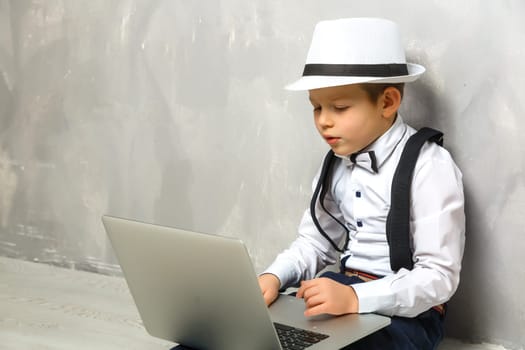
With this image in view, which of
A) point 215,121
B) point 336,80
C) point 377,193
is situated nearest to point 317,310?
point 377,193

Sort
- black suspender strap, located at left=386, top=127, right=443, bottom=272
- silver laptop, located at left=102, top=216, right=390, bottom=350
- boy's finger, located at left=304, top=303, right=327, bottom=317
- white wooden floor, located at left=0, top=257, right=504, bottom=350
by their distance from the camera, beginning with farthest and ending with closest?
white wooden floor, located at left=0, top=257, right=504, bottom=350
black suspender strap, located at left=386, top=127, right=443, bottom=272
boy's finger, located at left=304, top=303, right=327, bottom=317
silver laptop, located at left=102, top=216, right=390, bottom=350

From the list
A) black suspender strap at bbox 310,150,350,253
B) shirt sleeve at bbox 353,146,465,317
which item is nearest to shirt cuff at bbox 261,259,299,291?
black suspender strap at bbox 310,150,350,253

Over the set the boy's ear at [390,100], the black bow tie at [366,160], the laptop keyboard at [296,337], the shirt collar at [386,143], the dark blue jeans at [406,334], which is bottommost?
the dark blue jeans at [406,334]

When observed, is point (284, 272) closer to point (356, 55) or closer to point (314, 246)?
point (314, 246)

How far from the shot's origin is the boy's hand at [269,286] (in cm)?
150

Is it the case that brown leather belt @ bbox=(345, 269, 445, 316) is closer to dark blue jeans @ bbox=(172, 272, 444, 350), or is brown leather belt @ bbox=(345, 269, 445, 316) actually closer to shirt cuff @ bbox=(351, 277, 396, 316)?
dark blue jeans @ bbox=(172, 272, 444, 350)

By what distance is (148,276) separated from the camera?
1.34 m

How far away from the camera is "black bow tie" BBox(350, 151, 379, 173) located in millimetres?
1528

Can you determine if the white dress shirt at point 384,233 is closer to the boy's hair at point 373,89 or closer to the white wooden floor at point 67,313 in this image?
the boy's hair at point 373,89

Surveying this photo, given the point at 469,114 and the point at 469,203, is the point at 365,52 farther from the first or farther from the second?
the point at 469,203

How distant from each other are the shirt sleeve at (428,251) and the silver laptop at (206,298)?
0.06 m

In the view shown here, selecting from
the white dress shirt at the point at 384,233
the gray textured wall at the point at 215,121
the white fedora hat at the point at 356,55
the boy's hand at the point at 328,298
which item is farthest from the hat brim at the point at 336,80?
the boy's hand at the point at 328,298

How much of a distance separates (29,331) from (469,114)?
1071mm

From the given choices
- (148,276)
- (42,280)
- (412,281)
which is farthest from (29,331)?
(412,281)
